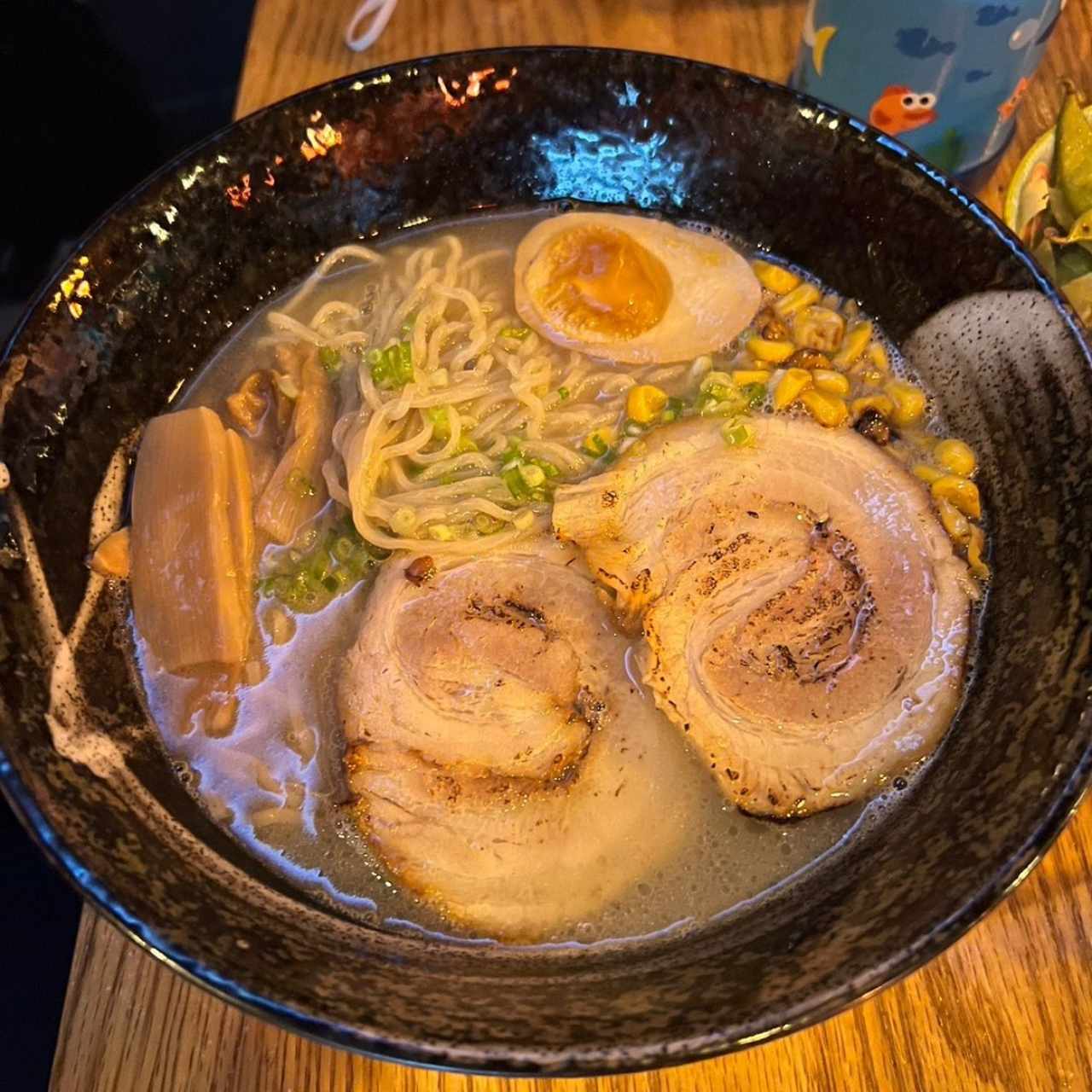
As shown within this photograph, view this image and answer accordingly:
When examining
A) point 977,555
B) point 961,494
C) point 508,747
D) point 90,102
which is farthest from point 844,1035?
point 90,102

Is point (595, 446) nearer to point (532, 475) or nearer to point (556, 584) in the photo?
point (532, 475)

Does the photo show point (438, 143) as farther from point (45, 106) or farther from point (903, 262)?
point (45, 106)

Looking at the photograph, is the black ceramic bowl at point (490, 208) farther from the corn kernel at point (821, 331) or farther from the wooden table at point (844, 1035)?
the wooden table at point (844, 1035)

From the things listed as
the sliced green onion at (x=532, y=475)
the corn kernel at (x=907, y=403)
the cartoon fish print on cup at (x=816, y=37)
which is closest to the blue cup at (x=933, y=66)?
the cartoon fish print on cup at (x=816, y=37)

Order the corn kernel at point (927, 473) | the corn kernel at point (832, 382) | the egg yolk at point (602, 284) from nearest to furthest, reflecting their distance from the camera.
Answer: the corn kernel at point (927, 473) → the corn kernel at point (832, 382) → the egg yolk at point (602, 284)

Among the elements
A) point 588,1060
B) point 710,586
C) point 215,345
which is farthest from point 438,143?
point 588,1060

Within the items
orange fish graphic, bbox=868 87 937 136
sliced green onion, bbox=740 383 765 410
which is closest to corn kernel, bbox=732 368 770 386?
sliced green onion, bbox=740 383 765 410

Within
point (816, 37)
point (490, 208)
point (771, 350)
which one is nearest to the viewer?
point (771, 350)

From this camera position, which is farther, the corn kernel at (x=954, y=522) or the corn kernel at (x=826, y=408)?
the corn kernel at (x=826, y=408)
